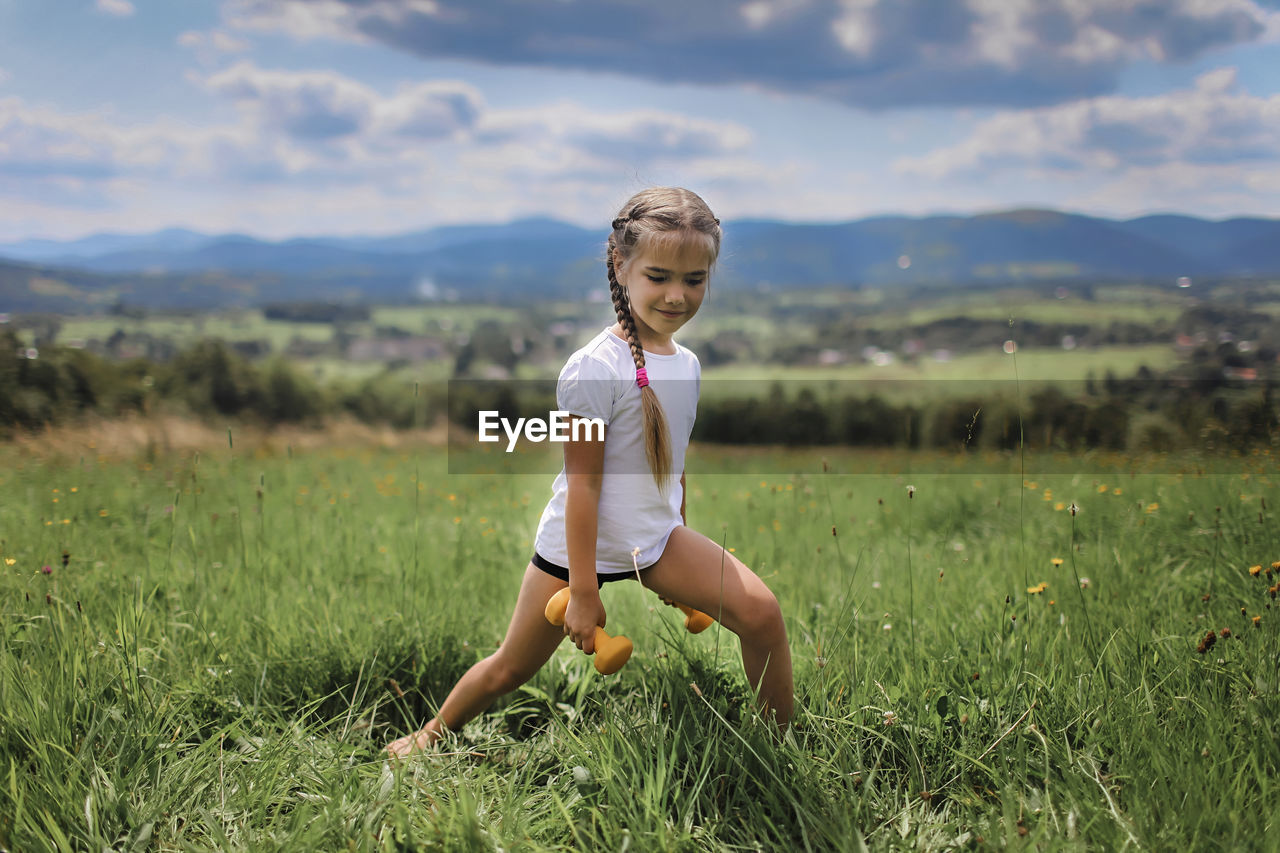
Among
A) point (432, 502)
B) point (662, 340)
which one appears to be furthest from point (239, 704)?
point (432, 502)

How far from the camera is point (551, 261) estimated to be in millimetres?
119812

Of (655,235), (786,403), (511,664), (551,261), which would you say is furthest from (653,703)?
(551,261)

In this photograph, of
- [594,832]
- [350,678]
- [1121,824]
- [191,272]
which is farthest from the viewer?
[191,272]

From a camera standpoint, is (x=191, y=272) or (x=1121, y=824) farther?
(x=191, y=272)

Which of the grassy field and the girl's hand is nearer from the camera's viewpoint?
the grassy field

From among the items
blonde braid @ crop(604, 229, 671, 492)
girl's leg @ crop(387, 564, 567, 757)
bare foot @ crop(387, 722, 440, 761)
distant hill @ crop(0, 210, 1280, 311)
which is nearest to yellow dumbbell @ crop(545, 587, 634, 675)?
girl's leg @ crop(387, 564, 567, 757)

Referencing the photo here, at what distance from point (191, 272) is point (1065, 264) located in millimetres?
83006

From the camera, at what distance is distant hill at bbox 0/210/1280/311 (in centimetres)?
3847

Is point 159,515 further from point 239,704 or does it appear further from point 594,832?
point 594,832

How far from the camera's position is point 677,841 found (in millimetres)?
1927

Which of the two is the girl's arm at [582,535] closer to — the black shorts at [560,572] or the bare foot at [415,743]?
the black shorts at [560,572]

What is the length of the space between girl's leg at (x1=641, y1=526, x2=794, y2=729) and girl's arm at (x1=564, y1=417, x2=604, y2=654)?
9.1 inches

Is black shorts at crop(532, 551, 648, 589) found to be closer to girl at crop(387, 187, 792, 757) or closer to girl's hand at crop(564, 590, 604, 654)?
girl at crop(387, 187, 792, 757)

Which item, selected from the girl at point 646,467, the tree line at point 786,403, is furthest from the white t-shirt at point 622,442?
the tree line at point 786,403
